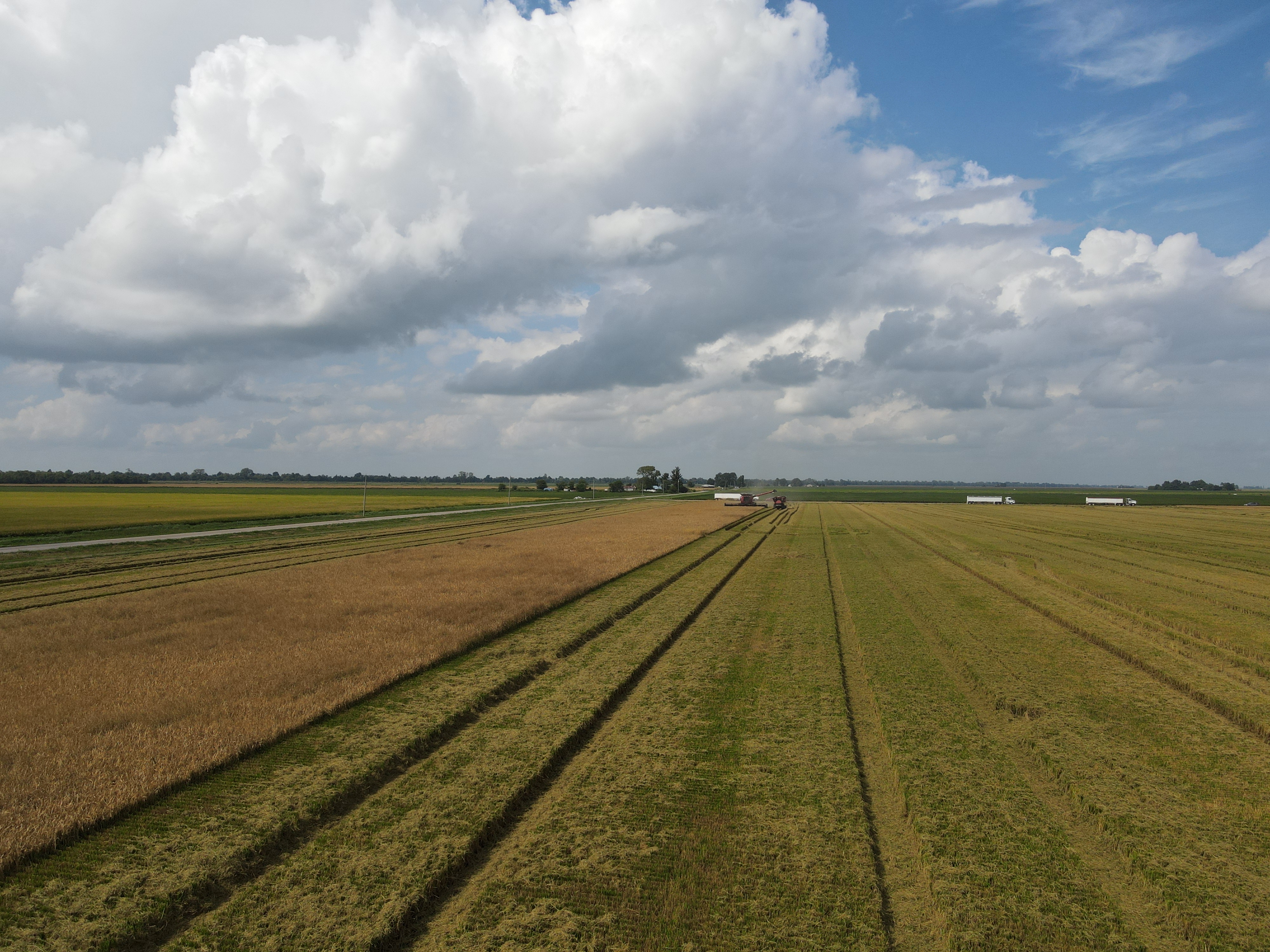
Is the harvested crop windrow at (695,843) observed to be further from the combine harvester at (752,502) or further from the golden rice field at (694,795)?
the combine harvester at (752,502)

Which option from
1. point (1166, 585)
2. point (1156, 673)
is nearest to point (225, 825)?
point (1156, 673)

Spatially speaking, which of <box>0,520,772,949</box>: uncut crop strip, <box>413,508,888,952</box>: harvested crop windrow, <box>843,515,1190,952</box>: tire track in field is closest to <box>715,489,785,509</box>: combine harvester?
<box>843,515,1190,952</box>: tire track in field

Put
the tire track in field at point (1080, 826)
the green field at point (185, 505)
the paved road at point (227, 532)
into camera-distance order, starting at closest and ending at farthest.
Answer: the tire track in field at point (1080, 826)
the paved road at point (227, 532)
the green field at point (185, 505)

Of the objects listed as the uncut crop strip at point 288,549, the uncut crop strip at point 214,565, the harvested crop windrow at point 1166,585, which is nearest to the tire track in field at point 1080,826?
the harvested crop windrow at point 1166,585

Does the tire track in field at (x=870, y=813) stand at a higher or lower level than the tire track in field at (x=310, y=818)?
higher

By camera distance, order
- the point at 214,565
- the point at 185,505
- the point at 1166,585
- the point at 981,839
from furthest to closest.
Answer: the point at 185,505
the point at 214,565
the point at 1166,585
the point at 981,839

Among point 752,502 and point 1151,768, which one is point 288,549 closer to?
point 1151,768

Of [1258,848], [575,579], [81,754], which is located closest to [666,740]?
[1258,848]
